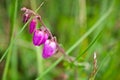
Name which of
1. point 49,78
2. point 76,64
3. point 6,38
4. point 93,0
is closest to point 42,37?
point 76,64

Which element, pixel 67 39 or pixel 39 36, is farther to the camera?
pixel 67 39

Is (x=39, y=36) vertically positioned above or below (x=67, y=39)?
above

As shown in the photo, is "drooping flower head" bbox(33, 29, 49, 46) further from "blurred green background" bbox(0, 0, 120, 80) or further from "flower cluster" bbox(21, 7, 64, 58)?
"blurred green background" bbox(0, 0, 120, 80)

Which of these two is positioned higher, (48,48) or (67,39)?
(48,48)

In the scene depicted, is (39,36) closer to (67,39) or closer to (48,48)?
(48,48)

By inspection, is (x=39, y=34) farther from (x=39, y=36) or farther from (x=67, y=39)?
(x=67, y=39)

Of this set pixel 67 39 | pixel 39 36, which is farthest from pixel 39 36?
pixel 67 39

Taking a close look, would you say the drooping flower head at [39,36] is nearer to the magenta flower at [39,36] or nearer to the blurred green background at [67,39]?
the magenta flower at [39,36]

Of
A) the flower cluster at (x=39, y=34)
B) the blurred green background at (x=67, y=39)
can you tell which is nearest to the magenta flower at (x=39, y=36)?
the flower cluster at (x=39, y=34)

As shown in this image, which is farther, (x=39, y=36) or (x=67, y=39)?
(x=67, y=39)

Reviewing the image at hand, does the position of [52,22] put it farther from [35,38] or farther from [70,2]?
[35,38]
